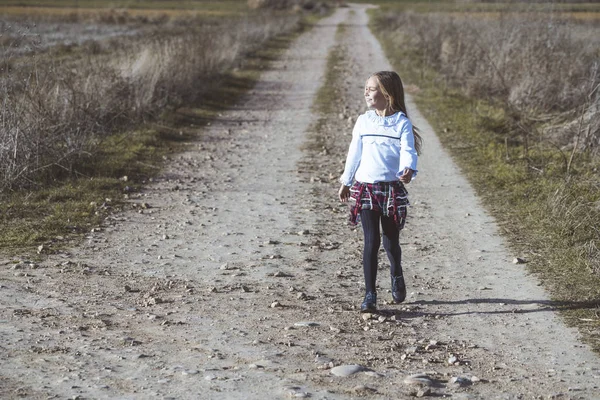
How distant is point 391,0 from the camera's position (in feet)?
328

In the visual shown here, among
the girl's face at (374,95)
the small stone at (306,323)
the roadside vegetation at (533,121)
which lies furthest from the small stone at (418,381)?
the girl's face at (374,95)

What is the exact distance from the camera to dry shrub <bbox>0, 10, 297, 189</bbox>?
948 cm

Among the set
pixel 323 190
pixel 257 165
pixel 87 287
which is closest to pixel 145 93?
pixel 257 165

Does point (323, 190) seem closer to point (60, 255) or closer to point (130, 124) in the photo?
point (60, 255)

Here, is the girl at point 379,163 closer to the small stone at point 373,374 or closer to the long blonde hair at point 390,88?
the long blonde hair at point 390,88

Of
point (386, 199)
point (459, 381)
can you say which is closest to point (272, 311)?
point (386, 199)

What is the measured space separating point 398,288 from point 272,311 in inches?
34.4

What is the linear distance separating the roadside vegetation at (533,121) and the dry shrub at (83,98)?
A: 15.0 ft

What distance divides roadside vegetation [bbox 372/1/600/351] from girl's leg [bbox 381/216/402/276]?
1.17m

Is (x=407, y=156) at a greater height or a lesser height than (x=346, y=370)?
greater

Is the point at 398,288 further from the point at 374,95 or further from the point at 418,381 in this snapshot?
the point at 418,381

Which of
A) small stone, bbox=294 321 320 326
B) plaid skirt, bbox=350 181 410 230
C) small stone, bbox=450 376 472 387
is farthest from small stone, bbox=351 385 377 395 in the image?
plaid skirt, bbox=350 181 410 230

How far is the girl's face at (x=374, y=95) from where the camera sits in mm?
5699

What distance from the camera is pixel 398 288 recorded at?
600 cm
